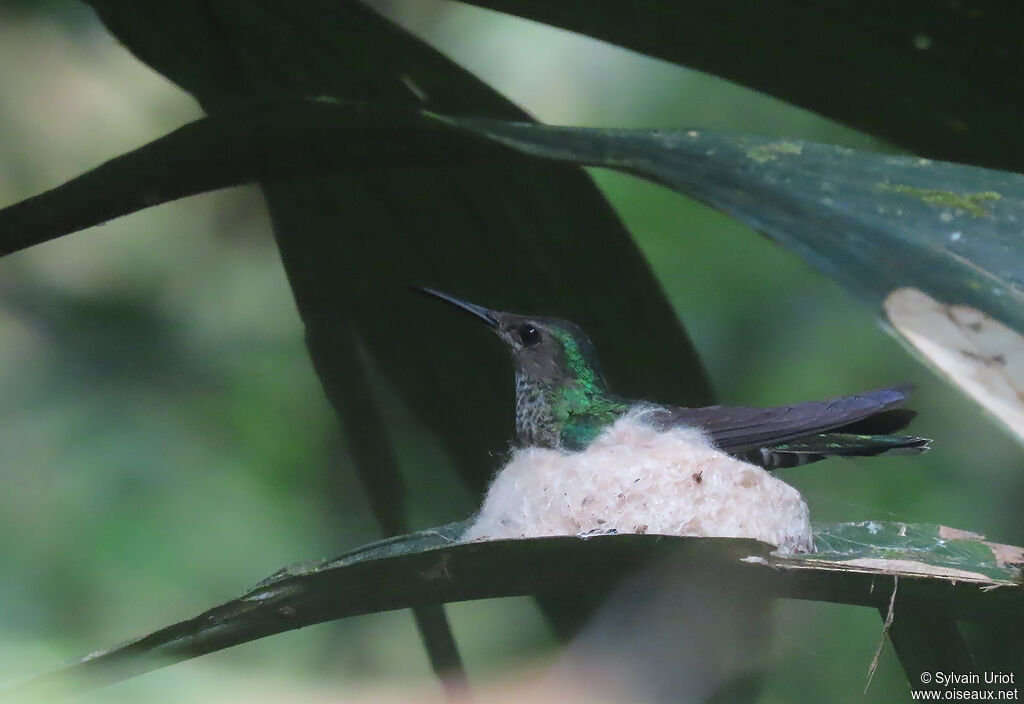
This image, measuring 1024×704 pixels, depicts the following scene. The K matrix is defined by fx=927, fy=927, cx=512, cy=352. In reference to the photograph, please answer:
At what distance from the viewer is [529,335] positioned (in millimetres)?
1309

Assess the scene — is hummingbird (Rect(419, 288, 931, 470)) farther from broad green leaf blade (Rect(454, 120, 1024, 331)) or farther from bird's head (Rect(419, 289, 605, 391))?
broad green leaf blade (Rect(454, 120, 1024, 331))

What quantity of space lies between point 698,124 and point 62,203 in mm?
1140

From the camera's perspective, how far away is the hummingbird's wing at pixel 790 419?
3.18 feet

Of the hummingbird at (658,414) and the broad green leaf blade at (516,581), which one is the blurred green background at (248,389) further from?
the broad green leaf blade at (516,581)

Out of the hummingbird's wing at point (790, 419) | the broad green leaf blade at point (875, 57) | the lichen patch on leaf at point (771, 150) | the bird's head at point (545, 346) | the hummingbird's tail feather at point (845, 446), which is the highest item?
the broad green leaf blade at point (875, 57)

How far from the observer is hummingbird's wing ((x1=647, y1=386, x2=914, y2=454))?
97 centimetres

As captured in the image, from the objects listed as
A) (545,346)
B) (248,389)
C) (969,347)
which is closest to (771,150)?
(969,347)

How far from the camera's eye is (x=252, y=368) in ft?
5.26

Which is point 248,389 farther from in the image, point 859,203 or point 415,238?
point 859,203

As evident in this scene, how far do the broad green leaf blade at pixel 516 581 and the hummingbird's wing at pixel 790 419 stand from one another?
22 cm

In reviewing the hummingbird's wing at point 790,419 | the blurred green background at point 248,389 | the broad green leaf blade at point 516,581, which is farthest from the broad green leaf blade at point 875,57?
Result: the blurred green background at point 248,389

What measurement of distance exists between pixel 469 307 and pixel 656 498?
0.42m

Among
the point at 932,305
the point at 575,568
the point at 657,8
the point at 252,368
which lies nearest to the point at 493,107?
the point at 657,8

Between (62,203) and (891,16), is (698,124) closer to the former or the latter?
(891,16)
